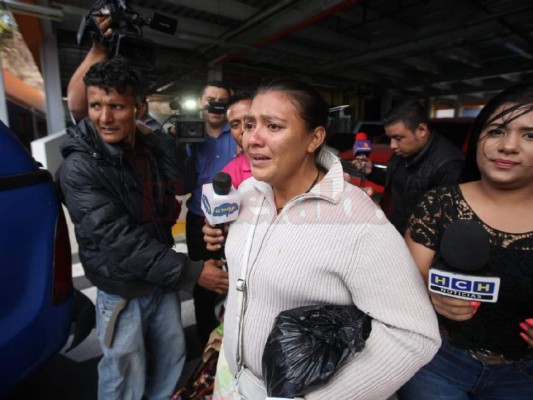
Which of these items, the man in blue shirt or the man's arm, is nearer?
the man's arm

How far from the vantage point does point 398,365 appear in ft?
2.75

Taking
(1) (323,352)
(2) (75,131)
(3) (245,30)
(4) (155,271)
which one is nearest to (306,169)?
(1) (323,352)

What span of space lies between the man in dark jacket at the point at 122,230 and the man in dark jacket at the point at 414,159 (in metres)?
1.76

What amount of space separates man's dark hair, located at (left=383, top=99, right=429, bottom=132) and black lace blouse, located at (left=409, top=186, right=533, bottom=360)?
1.53 m

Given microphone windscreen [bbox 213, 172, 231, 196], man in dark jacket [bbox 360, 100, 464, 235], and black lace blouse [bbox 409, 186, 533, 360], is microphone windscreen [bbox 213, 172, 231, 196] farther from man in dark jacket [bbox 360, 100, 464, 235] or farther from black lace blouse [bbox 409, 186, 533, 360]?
man in dark jacket [bbox 360, 100, 464, 235]

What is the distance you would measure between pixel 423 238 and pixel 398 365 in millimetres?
471

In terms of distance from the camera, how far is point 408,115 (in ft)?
8.49

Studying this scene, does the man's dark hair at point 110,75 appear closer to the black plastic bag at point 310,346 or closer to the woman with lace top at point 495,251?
the black plastic bag at point 310,346

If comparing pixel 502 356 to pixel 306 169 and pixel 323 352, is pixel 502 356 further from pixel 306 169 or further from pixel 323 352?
pixel 306 169

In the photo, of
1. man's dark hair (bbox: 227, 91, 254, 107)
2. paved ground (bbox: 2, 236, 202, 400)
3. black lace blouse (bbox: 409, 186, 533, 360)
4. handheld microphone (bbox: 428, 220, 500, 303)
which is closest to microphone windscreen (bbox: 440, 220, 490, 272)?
handheld microphone (bbox: 428, 220, 500, 303)

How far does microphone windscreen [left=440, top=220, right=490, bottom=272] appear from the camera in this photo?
813 millimetres

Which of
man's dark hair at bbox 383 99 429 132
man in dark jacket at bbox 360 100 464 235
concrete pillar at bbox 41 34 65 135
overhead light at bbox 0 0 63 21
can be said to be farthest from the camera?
concrete pillar at bbox 41 34 65 135

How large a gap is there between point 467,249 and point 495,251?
33 cm

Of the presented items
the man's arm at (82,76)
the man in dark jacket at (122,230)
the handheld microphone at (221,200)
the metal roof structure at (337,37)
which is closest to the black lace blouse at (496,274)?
the handheld microphone at (221,200)
